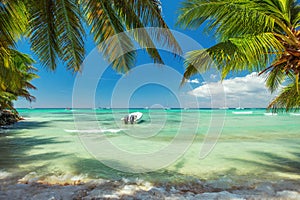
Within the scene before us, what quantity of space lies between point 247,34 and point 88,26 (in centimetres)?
325

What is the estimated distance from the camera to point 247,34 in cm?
416

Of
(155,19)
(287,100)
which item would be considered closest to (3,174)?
(155,19)

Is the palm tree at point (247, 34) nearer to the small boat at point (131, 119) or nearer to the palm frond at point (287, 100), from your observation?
the palm frond at point (287, 100)

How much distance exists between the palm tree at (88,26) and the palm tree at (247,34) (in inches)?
39.4

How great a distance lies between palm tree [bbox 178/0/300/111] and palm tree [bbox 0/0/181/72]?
1.00 m

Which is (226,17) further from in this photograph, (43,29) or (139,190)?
(139,190)

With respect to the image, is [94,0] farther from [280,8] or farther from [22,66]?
[22,66]

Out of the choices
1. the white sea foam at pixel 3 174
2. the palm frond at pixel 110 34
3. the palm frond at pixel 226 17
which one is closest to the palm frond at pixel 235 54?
the palm frond at pixel 226 17

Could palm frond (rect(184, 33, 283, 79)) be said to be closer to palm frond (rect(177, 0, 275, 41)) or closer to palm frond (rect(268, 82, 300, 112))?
palm frond (rect(177, 0, 275, 41))

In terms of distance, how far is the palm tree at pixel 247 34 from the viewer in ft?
12.0

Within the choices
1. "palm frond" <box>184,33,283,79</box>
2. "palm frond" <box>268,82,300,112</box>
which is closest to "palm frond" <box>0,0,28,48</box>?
"palm frond" <box>184,33,283,79</box>

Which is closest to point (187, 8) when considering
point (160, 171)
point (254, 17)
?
point (254, 17)

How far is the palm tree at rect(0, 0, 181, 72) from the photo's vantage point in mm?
3498

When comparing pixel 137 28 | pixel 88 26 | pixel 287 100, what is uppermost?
pixel 88 26
